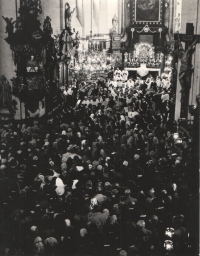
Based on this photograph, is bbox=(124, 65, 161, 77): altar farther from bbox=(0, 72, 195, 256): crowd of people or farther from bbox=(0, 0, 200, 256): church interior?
bbox=(0, 72, 195, 256): crowd of people

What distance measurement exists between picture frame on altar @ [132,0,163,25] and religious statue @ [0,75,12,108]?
17.4 m

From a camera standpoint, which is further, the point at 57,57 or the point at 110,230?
the point at 57,57

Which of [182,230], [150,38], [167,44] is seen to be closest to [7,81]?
[182,230]

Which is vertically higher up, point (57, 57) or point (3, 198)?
point (57, 57)

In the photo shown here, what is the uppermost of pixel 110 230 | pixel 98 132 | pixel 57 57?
pixel 57 57

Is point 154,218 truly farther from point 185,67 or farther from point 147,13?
point 147,13

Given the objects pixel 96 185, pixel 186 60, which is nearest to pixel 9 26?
pixel 186 60

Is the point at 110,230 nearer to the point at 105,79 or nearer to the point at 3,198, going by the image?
the point at 3,198

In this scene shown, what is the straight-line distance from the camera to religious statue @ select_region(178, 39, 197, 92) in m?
13.5

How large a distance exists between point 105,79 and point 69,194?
590 inches

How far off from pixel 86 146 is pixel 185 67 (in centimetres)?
515

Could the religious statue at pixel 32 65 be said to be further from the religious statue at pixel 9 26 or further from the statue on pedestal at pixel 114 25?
the statue on pedestal at pixel 114 25

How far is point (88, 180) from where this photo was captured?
30.2ft

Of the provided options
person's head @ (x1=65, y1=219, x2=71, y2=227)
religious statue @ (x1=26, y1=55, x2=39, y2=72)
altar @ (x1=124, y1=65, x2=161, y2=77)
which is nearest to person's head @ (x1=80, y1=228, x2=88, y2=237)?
person's head @ (x1=65, y1=219, x2=71, y2=227)
